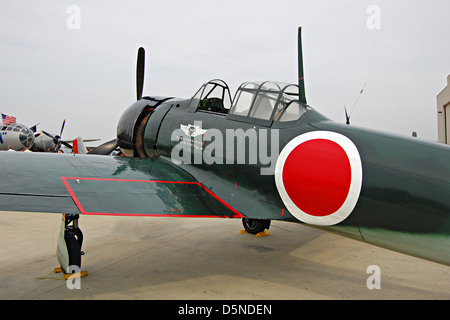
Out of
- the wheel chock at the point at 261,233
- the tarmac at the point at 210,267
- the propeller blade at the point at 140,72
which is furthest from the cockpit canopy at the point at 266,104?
the propeller blade at the point at 140,72

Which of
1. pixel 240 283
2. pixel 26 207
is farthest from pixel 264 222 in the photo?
pixel 26 207

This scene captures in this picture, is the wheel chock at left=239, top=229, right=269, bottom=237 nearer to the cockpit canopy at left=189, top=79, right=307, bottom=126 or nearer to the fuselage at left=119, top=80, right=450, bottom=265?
the fuselage at left=119, top=80, right=450, bottom=265

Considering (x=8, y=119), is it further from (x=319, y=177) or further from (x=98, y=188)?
(x=319, y=177)

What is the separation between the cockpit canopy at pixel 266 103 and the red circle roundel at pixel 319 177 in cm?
50

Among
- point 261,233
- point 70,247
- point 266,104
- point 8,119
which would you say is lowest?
point 261,233

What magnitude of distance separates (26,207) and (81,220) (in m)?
4.64

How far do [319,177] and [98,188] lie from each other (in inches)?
102

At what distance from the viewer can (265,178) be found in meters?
4.16

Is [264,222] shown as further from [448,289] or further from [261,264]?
[448,289]

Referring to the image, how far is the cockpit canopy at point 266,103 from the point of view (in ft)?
14.5

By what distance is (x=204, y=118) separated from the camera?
5.24m

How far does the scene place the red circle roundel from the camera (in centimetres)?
351

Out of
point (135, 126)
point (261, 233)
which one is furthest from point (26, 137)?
point (261, 233)

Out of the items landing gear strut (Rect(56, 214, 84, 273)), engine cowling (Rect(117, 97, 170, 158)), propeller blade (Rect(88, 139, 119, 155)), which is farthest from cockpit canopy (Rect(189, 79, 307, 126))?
propeller blade (Rect(88, 139, 119, 155))
